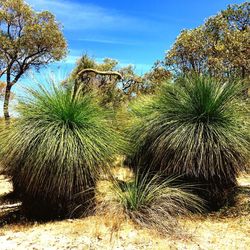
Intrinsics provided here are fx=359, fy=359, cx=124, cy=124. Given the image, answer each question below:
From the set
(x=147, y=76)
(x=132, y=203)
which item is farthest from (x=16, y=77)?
(x=132, y=203)

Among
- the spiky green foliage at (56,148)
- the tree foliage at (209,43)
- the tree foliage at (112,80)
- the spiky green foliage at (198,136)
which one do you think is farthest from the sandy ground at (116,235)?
the tree foliage at (209,43)

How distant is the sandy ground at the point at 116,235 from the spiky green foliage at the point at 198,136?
0.76m

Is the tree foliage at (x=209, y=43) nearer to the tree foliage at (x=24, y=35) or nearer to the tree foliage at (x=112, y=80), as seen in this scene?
the tree foliage at (x=112, y=80)

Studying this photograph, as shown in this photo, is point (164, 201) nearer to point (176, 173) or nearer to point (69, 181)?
A: point (176, 173)

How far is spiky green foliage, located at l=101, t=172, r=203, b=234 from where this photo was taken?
4.65m

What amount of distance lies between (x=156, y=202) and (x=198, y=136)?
3.88ft

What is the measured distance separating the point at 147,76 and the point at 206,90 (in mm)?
12083

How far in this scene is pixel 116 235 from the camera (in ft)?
14.1

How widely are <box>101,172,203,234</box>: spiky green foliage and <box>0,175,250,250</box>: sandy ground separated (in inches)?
6.5

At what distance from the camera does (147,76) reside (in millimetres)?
17641

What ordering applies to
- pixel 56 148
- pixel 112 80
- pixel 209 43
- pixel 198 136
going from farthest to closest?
1. pixel 209 43
2. pixel 112 80
3. pixel 198 136
4. pixel 56 148

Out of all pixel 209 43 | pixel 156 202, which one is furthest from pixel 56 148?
pixel 209 43

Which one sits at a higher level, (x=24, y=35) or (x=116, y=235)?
(x=24, y=35)

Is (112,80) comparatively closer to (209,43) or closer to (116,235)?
(209,43)
